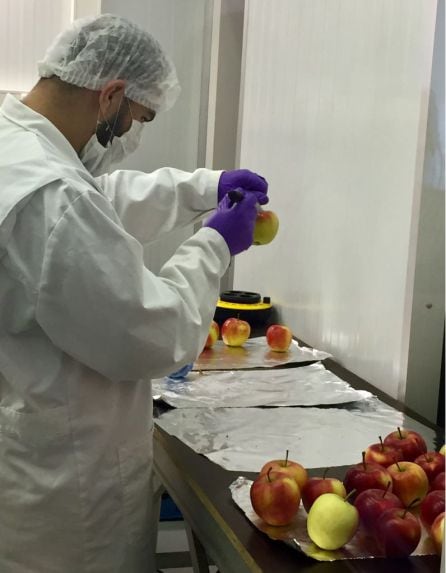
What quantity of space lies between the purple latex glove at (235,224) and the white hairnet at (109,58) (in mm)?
272

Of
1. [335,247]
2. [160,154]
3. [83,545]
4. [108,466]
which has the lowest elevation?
[83,545]

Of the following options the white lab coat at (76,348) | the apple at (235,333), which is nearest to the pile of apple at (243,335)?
the apple at (235,333)

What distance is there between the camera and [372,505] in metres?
1.03

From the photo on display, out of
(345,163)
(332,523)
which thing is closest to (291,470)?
(332,523)

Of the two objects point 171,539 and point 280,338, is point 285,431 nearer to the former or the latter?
point 280,338

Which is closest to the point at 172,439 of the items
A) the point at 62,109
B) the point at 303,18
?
the point at 62,109

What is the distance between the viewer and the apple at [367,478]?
A: 113 cm

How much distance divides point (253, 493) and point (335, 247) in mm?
1173

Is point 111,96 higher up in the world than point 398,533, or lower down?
higher up

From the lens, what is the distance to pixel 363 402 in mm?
1711

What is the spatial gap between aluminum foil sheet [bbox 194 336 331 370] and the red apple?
1.00 metres

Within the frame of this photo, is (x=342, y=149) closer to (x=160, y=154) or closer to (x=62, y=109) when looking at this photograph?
(x=62, y=109)

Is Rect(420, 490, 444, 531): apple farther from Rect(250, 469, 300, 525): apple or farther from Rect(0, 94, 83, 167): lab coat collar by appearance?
Rect(0, 94, 83, 167): lab coat collar

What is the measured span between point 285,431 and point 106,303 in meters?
0.60
